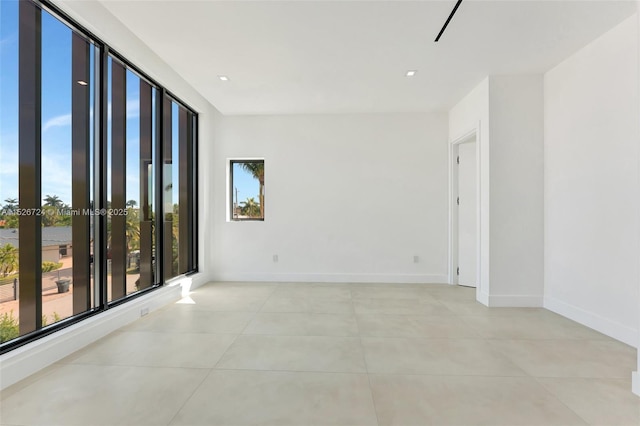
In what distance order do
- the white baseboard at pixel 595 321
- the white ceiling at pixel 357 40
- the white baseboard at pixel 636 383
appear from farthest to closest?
the white baseboard at pixel 595 321
the white ceiling at pixel 357 40
the white baseboard at pixel 636 383

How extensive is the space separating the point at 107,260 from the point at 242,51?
8.38ft

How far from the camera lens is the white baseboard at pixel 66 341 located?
1.94 m

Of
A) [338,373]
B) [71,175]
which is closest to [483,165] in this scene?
[338,373]

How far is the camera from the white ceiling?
2.39 m

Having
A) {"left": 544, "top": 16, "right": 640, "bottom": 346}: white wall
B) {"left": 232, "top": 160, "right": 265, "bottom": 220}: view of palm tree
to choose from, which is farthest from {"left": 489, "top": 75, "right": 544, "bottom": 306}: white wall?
{"left": 232, "top": 160, "right": 265, "bottom": 220}: view of palm tree

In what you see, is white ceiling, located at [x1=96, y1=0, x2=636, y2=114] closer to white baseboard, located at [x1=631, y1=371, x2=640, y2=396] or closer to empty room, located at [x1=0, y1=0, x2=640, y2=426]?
empty room, located at [x1=0, y1=0, x2=640, y2=426]

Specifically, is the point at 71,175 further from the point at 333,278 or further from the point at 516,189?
the point at 516,189

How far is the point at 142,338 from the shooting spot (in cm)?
268

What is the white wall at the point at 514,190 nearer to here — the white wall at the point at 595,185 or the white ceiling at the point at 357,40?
the white wall at the point at 595,185

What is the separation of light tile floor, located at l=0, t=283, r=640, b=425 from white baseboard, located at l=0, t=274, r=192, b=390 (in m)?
0.08

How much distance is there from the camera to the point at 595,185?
2.88m

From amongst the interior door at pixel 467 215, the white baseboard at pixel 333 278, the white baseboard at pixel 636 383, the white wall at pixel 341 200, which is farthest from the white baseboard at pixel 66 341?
the interior door at pixel 467 215

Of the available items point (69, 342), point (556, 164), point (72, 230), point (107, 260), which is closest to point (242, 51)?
point (72, 230)

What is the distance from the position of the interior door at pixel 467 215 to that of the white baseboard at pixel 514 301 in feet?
3.18
